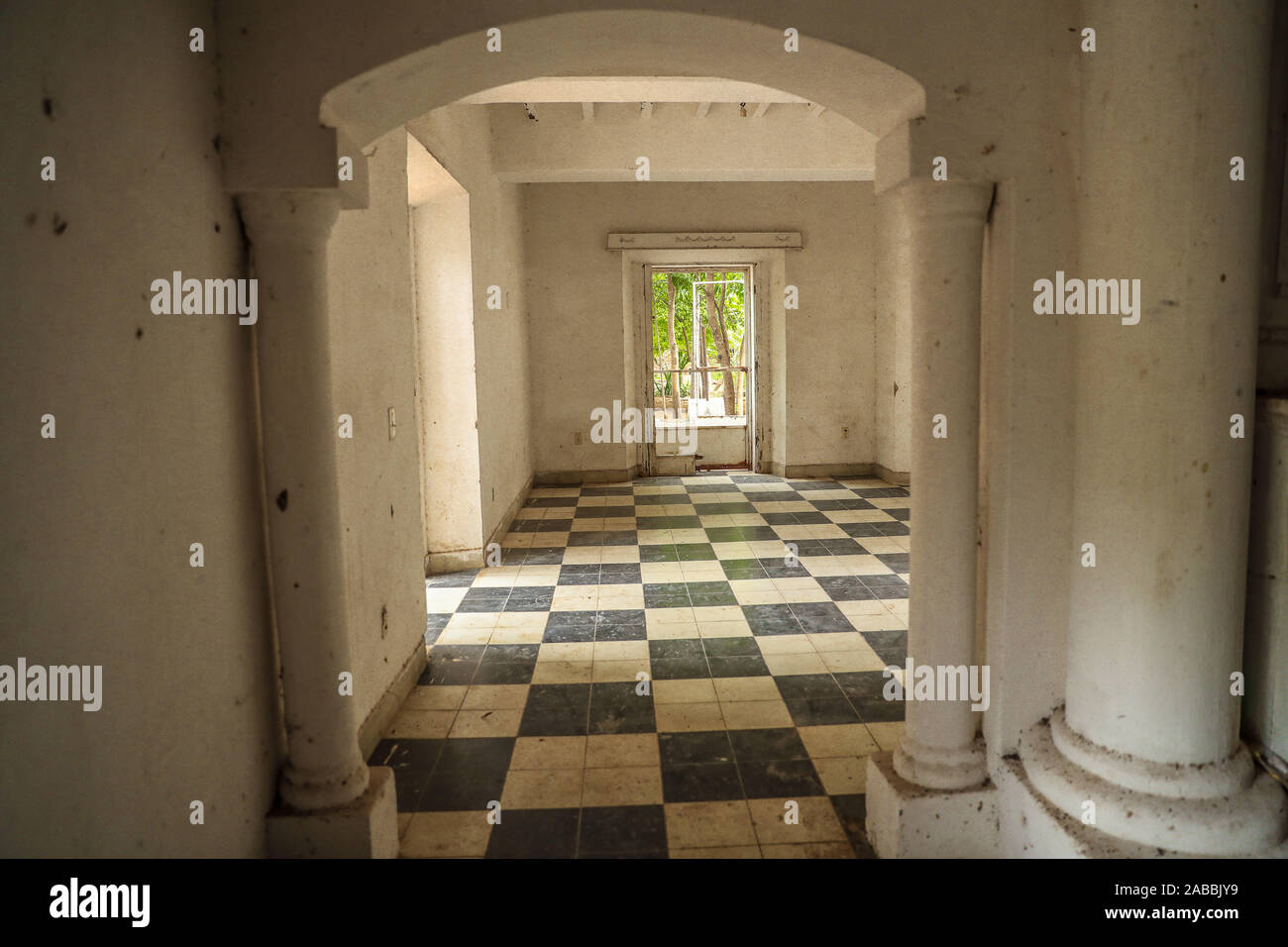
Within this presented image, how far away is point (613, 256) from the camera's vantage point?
936cm

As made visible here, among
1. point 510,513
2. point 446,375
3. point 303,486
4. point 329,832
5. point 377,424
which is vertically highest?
point 446,375

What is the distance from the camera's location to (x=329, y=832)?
226cm

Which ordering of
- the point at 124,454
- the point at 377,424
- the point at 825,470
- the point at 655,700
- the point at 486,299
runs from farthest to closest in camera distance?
the point at 825,470, the point at 486,299, the point at 655,700, the point at 377,424, the point at 124,454

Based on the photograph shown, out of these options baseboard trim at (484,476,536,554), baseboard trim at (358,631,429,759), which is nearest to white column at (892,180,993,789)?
baseboard trim at (358,631,429,759)

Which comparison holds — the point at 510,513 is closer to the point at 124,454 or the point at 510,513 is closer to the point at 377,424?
the point at 377,424

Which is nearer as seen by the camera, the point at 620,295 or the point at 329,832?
the point at 329,832

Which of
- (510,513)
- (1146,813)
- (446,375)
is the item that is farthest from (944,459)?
(510,513)

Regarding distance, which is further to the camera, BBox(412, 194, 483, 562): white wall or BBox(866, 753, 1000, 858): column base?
BBox(412, 194, 483, 562): white wall

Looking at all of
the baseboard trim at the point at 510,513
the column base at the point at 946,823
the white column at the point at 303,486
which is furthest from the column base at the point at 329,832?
the baseboard trim at the point at 510,513

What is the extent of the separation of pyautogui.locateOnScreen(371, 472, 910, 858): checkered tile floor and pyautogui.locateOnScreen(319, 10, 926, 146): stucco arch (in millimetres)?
2113

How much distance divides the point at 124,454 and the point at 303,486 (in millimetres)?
625

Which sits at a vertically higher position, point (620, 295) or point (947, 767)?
point (620, 295)

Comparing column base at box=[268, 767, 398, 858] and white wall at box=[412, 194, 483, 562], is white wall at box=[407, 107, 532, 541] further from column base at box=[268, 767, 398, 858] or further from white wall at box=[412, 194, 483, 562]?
column base at box=[268, 767, 398, 858]

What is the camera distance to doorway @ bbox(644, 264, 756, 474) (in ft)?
32.9
